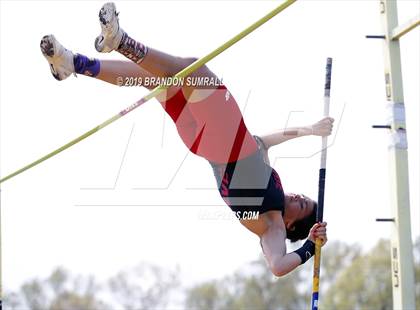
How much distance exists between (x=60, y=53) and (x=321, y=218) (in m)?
1.81

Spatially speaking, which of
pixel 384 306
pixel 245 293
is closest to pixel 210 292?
pixel 245 293

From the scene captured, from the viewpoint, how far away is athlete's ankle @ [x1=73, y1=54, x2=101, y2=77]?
230 inches

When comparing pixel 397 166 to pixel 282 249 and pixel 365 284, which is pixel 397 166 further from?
pixel 365 284

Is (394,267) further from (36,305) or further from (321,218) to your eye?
(36,305)

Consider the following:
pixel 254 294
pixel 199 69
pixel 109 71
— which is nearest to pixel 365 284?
pixel 254 294

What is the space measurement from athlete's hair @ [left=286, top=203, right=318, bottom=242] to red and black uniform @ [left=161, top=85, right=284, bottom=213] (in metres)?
0.25

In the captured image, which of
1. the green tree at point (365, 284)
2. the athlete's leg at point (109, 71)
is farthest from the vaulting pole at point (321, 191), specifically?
the green tree at point (365, 284)

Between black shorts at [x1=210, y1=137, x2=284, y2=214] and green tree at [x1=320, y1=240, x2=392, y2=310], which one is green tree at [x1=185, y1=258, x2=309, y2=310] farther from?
black shorts at [x1=210, y1=137, x2=284, y2=214]

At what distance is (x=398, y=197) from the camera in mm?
6230

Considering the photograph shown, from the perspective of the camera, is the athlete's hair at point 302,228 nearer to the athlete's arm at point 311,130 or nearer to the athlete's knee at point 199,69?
the athlete's arm at point 311,130

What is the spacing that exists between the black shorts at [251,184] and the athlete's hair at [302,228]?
21cm

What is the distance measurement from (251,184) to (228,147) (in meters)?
0.27

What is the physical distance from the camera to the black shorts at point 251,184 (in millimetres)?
5988

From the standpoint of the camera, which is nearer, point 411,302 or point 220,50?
point 220,50
